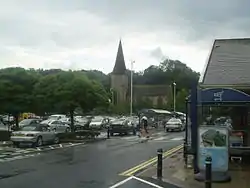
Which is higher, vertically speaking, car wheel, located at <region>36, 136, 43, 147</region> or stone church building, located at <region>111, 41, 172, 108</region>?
stone church building, located at <region>111, 41, 172, 108</region>

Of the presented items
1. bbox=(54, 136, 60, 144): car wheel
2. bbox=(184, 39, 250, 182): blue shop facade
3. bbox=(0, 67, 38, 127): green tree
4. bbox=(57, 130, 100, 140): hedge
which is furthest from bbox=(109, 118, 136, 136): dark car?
bbox=(184, 39, 250, 182): blue shop facade

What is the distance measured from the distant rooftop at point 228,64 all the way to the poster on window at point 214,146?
236 inches

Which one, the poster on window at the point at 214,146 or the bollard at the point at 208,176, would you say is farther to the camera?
the poster on window at the point at 214,146

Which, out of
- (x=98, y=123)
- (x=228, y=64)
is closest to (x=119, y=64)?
(x=98, y=123)

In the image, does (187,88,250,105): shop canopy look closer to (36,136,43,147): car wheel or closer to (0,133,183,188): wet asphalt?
(0,133,183,188): wet asphalt

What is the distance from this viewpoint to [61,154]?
2325cm

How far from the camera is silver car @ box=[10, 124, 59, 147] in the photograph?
27.5m

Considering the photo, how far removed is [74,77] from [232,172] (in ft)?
70.0

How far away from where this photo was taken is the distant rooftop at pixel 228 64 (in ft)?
67.5

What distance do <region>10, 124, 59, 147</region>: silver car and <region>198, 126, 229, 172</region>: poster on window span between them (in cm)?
1524

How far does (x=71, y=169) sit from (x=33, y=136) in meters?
11.1

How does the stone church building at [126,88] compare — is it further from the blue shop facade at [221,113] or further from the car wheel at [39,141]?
the blue shop facade at [221,113]

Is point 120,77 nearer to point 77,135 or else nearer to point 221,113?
point 77,135

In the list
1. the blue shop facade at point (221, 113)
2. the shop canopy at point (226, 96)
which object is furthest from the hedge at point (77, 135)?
the shop canopy at point (226, 96)
